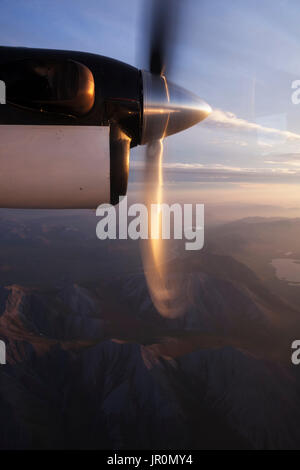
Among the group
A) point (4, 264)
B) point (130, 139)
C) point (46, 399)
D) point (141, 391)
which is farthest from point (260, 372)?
point (4, 264)

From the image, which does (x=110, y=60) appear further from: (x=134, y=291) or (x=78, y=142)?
(x=134, y=291)

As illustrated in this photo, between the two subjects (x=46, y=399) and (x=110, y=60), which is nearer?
(x=110, y=60)

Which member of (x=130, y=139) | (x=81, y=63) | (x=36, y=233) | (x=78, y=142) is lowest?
(x=78, y=142)

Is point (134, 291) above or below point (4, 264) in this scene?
below

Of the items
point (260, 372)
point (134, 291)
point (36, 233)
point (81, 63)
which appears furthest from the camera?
point (36, 233)

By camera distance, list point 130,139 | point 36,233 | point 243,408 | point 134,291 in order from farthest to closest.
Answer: point 36,233 < point 134,291 < point 243,408 < point 130,139

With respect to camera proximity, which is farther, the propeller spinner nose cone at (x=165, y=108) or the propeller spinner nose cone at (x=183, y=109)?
the propeller spinner nose cone at (x=183, y=109)

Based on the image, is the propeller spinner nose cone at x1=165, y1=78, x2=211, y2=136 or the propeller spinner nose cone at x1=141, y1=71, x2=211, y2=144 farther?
the propeller spinner nose cone at x1=165, y1=78, x2=211, y2=136

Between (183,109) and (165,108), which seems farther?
(183,109)
